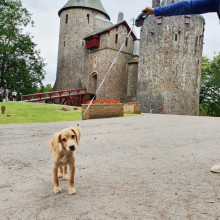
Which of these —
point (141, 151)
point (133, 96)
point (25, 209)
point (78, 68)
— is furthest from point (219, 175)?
point (78, 68)

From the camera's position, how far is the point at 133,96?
111 ft

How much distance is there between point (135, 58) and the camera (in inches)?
1390

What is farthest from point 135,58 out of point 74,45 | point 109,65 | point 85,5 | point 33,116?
point 33,116

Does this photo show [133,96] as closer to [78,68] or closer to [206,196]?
[78,68]

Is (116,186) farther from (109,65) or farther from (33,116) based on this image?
(109,65)

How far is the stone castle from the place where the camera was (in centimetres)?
A: 2858

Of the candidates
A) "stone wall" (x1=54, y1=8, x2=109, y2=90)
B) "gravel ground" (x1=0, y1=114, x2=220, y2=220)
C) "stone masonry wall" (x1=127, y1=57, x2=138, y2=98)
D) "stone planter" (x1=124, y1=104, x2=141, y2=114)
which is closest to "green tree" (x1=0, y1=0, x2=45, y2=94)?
"stone wall" (x1=54, y1=8, x2=109, y2=90)

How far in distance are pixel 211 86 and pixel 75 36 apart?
2287 cm

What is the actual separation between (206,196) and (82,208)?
1.25 m

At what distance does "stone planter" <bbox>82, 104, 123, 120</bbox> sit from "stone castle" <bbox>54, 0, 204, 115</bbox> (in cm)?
1614

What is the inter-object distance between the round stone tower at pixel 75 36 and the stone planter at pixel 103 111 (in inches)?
917

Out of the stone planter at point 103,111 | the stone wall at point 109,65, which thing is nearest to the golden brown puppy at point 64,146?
the stone planter at point 103,111

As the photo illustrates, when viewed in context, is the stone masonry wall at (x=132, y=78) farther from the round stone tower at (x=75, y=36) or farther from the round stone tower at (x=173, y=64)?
the round stone tower at (x=75, y=36)

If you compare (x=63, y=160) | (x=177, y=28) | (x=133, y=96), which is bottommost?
(x=63, y=160)
